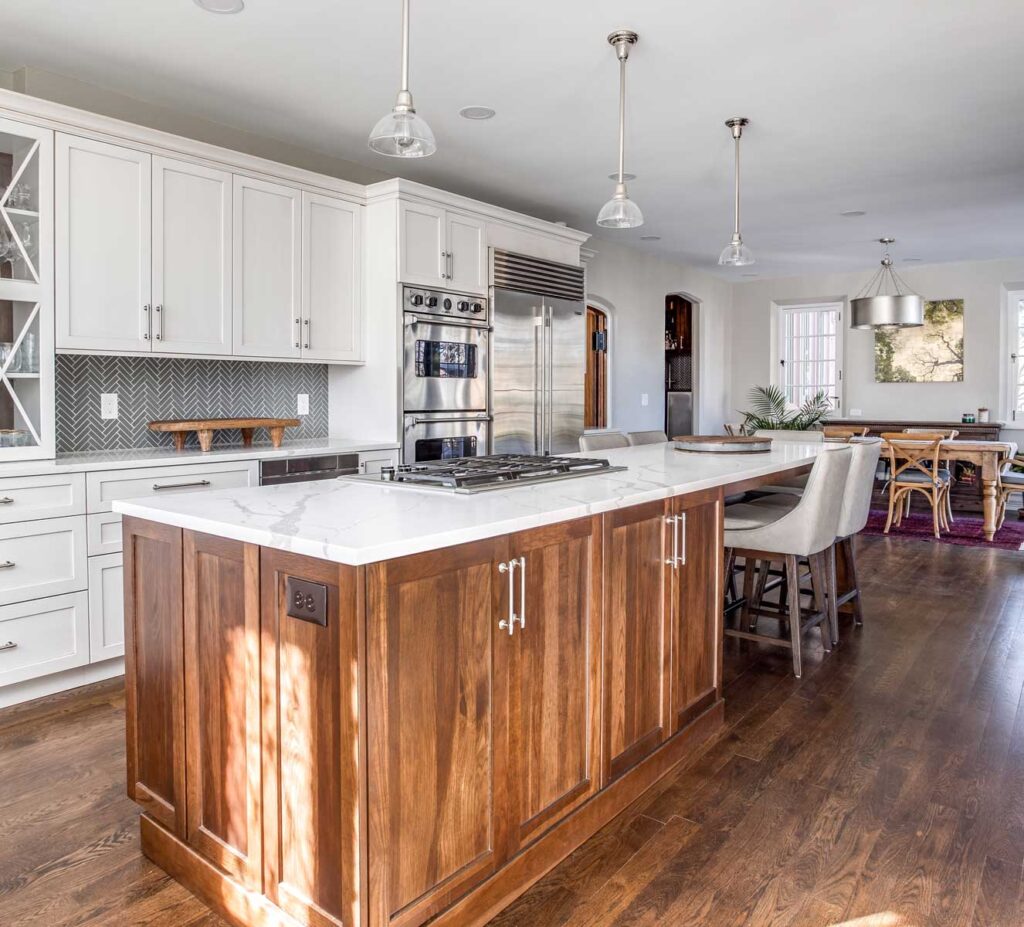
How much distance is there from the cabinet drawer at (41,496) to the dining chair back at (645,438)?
8.94 ft

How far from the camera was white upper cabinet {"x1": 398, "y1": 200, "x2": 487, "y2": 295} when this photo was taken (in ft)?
14.2

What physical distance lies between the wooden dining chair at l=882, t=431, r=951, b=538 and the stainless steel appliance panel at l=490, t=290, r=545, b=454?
3363mm

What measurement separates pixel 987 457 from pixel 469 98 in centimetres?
520

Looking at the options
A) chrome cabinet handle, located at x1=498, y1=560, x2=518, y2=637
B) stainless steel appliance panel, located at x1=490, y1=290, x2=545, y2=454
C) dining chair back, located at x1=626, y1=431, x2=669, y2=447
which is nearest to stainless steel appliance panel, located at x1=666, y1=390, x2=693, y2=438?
stainless steel appliance panel, located at x1=490, y1=290, x2=545, y2=454

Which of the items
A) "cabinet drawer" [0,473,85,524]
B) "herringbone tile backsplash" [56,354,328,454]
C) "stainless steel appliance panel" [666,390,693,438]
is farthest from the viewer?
"stainless steel appliance panel" [666,390,693,438]

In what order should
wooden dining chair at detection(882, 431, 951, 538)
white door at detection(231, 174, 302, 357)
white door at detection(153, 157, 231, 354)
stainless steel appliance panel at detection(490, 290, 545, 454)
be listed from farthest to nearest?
wooden dining chair at detection(882, 431, 951, 538), stainless steel appliance panel at detection(490, 290, 545, 454), white door at detection(231, 174, 302, 357), white door at detection(153, 157, 231, 354)

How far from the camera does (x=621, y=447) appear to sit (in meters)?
4.21

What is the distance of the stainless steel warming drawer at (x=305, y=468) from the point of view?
3.70 meters

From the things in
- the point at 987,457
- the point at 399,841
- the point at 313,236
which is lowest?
the point at 399,841

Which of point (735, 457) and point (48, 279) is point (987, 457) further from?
point (48, 279)

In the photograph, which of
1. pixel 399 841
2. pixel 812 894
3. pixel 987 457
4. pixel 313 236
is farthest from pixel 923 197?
pixel 399 841

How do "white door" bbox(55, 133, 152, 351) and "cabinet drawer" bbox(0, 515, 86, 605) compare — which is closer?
"cabinet drawer" bbox(0, 515, 86, 605)

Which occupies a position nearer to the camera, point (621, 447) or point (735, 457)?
point (735, 457)

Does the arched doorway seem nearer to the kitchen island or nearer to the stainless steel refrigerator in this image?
the stainless steel refrigerator
